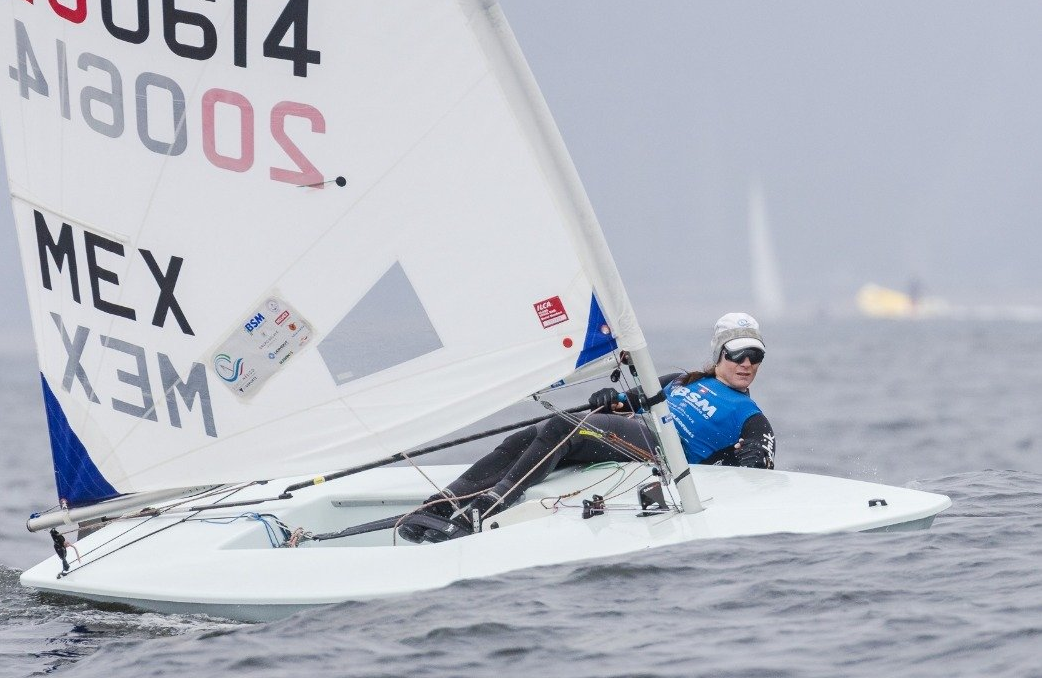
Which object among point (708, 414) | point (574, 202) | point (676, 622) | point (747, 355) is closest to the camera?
point (676, 622)

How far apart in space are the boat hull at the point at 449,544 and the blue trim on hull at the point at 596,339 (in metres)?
0.62

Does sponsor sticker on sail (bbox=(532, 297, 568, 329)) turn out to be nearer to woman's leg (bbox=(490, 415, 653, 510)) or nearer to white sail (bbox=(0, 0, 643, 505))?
white sail (bbox=(0, 0, 643, 505))

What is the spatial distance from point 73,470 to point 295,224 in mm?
1406

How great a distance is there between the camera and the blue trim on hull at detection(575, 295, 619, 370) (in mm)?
4773

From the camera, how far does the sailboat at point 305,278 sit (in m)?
4.65

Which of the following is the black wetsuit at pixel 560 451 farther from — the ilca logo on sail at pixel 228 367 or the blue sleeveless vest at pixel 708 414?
the ilca logo on sail at pixel 228 367

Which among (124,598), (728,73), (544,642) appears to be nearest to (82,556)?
(124,598)

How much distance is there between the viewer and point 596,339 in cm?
480

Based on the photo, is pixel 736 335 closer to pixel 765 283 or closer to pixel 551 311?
pixel 551 311

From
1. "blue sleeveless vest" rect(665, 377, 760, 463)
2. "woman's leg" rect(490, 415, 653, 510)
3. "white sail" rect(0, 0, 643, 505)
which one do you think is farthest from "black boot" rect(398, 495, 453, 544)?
"blue sleeveless vest" rect(665, 377, 760, 463)

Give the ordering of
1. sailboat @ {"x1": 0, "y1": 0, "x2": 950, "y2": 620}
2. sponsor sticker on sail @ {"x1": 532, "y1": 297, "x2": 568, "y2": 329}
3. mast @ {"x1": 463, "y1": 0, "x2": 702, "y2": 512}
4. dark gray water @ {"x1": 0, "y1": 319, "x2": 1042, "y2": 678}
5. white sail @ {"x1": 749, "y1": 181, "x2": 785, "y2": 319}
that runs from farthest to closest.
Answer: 1. white sail @ {"x1": 749, "y1": 181, "x2": 785, "y2": 319}
2. sponsor sticker on sail @ {"x1": 532, "y1": 297, "x2": 568, "y2": 329}
3. sailboat @ {"x1": 0, "y1": 0, "x2": 950, "y2": 620}
4. mast @ {"x1": 463, "y1": 0, "x2": 702, "y2": 512}
5. dark gray water @ {"x1": 0, "y1": 319, "x2": 1042, "y2": 678}

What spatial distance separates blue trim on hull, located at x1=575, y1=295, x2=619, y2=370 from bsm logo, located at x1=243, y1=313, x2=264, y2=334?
3.92 ft

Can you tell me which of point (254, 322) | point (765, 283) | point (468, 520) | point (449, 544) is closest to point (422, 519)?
point (468, 520)

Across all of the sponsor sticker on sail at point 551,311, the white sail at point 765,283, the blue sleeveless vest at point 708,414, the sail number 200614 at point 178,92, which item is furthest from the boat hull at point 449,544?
the white sail at point 765,283
